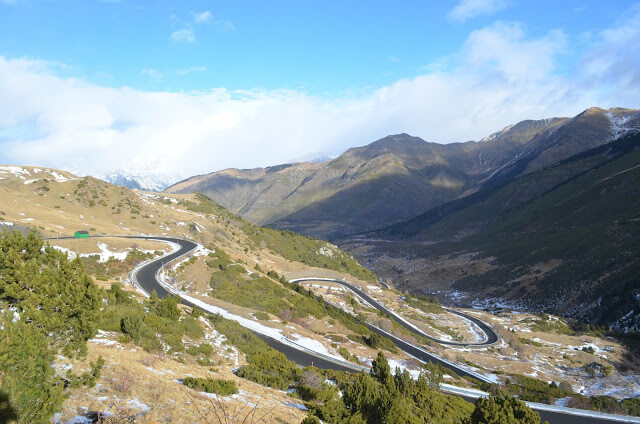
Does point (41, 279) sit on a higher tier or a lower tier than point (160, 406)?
higher

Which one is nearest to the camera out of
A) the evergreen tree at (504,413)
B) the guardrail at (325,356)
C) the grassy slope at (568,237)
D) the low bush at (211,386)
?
the evergreen tree at (504,413)

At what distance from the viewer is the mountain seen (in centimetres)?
6712

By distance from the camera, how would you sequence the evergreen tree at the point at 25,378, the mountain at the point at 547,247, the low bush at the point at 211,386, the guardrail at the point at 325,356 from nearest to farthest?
the evergreen tree at the point at 25,378 → the low bush at the point at 211,386 → the guardrail at the point at 325,356 → the mountain at the point at 547,247

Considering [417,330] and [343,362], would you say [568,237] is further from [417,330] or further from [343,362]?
[343,362]

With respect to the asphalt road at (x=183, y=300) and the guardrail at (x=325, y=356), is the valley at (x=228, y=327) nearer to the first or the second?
the guardrail at (x=325, y=356)

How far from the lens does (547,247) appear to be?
3644 inches

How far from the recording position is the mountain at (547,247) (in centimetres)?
6712

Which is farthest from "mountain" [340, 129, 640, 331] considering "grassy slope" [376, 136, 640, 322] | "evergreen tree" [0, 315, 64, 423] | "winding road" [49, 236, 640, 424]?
"evergreen tree" [0, 315, 64, 423]

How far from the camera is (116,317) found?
16.1 m

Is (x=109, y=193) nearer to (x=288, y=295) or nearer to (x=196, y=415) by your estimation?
(x=288, y=295)

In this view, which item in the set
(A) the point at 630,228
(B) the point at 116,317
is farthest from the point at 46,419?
(A) the point at 630,228

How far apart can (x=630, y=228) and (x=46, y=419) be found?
4020 inches

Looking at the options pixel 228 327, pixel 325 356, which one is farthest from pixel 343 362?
pixel 228 327

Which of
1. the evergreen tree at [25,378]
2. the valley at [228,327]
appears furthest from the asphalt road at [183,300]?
the evergreen tree at [25,378]
